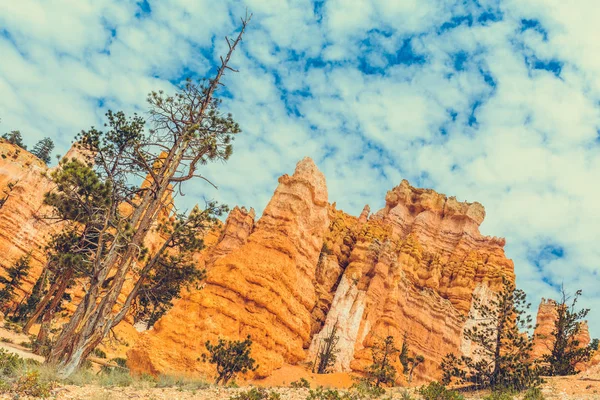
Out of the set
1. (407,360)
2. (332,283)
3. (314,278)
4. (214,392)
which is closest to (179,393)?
(214,392)

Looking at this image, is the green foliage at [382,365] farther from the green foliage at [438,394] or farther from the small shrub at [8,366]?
the small shrub at [8,366]

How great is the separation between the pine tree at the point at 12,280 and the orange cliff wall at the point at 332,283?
2065 centimetres

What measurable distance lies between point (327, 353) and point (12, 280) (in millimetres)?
34380

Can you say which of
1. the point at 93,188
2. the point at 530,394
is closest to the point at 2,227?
the point at 93,188

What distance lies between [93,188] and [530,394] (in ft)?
54.8

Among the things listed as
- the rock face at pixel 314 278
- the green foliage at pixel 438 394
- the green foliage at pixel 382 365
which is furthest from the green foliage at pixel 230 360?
the green foliage at pixel 438 394

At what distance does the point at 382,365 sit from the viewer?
3609 cm

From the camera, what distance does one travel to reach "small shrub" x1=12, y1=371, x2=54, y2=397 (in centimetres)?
710

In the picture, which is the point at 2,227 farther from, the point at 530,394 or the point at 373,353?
the point at 530,394

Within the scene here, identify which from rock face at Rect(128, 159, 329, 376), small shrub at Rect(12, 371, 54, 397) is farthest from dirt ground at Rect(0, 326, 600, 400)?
rock face at Rect(128, 159, 329, 376)

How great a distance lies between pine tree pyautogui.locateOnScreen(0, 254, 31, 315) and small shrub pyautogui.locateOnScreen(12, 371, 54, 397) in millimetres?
40060

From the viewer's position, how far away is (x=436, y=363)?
1918 inches

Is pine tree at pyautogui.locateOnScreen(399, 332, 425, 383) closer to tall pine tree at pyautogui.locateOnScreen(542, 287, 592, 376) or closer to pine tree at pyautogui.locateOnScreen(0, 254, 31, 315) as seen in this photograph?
tall pine tree at pyautogui.locateOnScreen(542, 287, 592, 376)

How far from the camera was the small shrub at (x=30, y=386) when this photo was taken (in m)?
7.10
